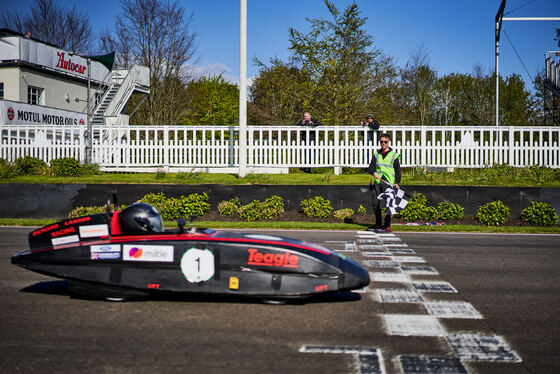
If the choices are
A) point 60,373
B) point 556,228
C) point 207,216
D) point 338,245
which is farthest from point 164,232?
point 556,228

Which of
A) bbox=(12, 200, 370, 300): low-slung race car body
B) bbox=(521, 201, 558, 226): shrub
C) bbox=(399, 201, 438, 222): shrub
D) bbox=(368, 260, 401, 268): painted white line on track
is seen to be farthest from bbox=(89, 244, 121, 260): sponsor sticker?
bbox=(521, 201, 558, 226): shrub

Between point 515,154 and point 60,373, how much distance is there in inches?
660

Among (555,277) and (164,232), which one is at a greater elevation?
(164,232)

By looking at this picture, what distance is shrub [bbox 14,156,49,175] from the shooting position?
18.2 metres

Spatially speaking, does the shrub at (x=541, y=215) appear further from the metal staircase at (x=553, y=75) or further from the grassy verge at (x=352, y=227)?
the metal staircase at (x=553, y=75)

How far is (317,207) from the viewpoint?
14.6 meters

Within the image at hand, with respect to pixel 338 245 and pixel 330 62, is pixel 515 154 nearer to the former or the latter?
pixel 338 245

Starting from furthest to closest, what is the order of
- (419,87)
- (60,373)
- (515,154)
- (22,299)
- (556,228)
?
(419,87) → (515,154) → (556,228) → (22,299) → (60,373)

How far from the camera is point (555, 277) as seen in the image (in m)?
7.33

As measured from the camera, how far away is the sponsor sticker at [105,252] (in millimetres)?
5879

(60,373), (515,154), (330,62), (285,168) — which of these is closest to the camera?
(60,373)

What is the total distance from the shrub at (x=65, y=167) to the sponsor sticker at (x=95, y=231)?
1277 cm

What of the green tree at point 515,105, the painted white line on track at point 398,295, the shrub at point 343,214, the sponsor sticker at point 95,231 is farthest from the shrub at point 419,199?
the green tree at point 515,105

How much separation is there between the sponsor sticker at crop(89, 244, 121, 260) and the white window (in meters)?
27.5
